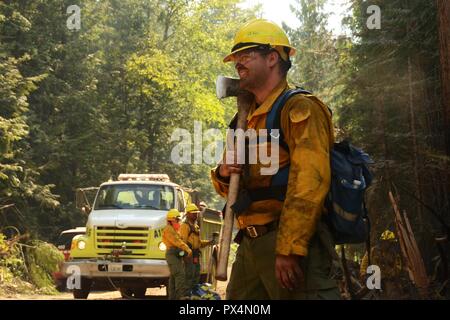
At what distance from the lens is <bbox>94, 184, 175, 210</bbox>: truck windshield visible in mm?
14531

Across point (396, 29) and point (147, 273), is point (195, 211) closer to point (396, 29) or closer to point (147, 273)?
point (147, 273)

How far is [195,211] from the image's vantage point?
1334 cm

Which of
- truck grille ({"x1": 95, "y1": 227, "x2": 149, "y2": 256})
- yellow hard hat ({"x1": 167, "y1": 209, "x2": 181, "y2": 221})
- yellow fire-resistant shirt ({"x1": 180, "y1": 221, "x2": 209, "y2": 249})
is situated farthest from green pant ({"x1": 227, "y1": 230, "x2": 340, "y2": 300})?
truck grille ({"x1": 95, "y1": 227, "x2": 149, "y2": 256})

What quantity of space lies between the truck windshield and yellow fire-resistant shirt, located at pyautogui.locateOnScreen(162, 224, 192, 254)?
1.80 metres

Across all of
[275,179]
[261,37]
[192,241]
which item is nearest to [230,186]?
[275,179]

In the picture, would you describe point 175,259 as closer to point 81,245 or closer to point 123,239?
point 123,239

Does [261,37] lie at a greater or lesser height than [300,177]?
greater

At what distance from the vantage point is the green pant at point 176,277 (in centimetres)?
1214

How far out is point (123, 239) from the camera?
13.7 meters

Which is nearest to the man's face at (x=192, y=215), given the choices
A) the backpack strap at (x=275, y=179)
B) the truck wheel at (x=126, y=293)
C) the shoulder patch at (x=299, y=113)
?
the truck wheel at (x=126, y=293)

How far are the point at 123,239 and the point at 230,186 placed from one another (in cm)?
1015

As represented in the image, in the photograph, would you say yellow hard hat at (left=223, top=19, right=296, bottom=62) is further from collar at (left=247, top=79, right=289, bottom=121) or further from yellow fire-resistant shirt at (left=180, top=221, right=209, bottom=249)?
yellow fire-resistant shirt at (left=180, top=221, right=209, bottom=249)
